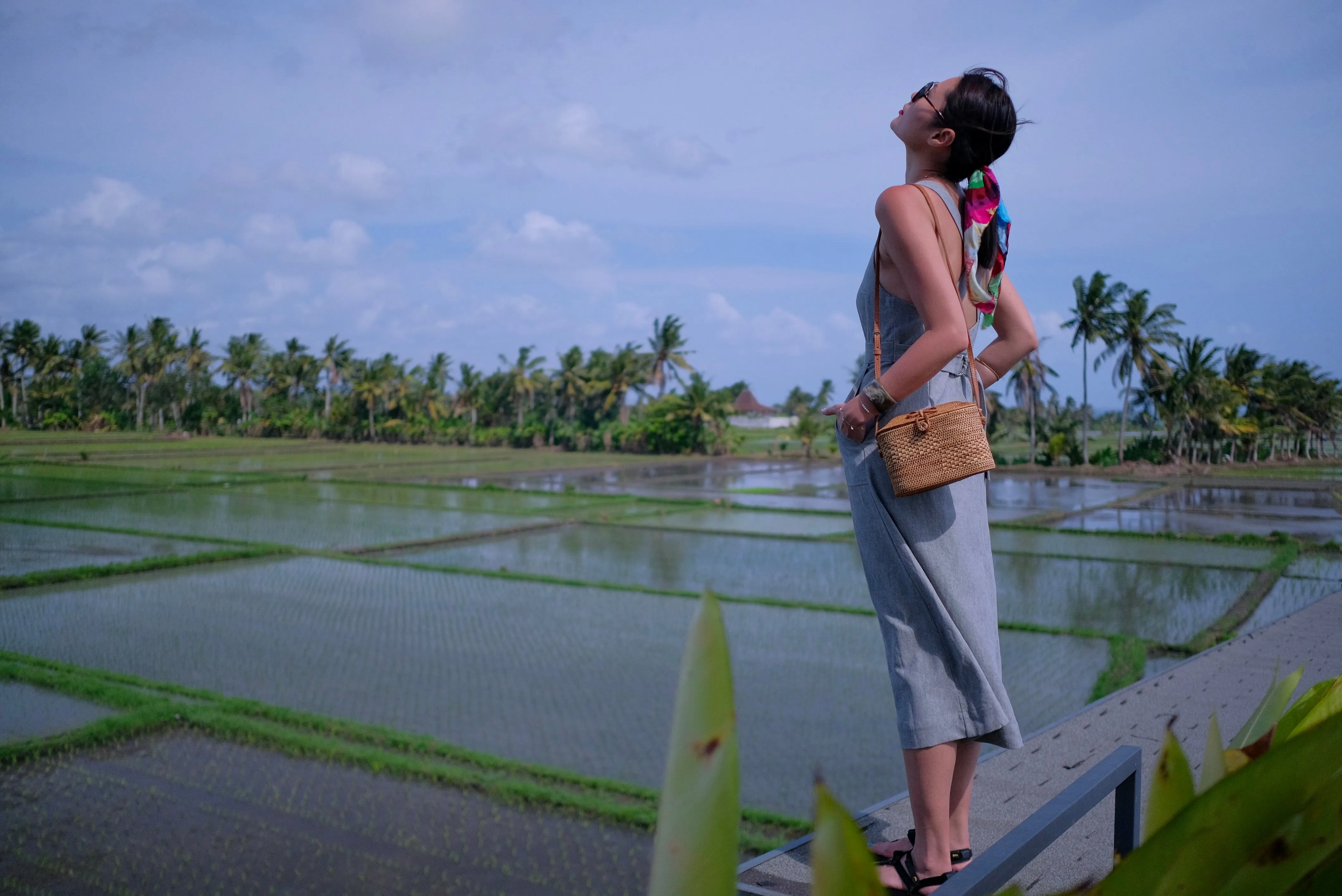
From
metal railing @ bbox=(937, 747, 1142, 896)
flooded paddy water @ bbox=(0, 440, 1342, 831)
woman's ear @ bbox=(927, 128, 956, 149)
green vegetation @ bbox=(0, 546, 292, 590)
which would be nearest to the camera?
metal railing @ bbox=(937, 747, 1142, 896)

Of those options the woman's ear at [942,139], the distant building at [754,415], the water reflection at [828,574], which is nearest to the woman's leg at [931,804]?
the woman's ear at [942,139]

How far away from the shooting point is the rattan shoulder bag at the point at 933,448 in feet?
4.34

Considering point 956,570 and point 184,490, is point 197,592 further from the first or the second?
point 184,490

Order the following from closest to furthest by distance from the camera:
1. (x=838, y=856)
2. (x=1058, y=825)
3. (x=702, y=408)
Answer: (x=838, y=856) < (x=1058, y=825) < (x=702, y=408)

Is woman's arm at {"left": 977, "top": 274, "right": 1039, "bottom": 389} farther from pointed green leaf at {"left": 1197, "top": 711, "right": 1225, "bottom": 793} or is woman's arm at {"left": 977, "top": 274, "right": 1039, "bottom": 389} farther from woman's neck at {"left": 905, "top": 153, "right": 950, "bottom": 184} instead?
pointed green leaf at {"left": 1197, "top": 711, "right": 1225, "bottom": 793}

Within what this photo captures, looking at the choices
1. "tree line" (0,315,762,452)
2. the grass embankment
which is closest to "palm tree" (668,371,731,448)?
"tree line" (0,315,762,452)

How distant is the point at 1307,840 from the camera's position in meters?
0.34

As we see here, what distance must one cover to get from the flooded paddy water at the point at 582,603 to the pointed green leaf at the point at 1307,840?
3781 millimetres

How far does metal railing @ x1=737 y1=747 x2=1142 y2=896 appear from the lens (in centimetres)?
56

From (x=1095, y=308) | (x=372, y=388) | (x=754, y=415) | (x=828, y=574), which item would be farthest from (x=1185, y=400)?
(x=754, y=415)

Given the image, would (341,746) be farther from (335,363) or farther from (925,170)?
(335,363)

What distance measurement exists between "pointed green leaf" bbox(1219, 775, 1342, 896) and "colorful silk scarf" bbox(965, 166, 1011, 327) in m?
1.20

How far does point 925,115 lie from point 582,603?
7168 mm

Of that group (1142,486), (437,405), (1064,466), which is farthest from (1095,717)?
(437,405)
